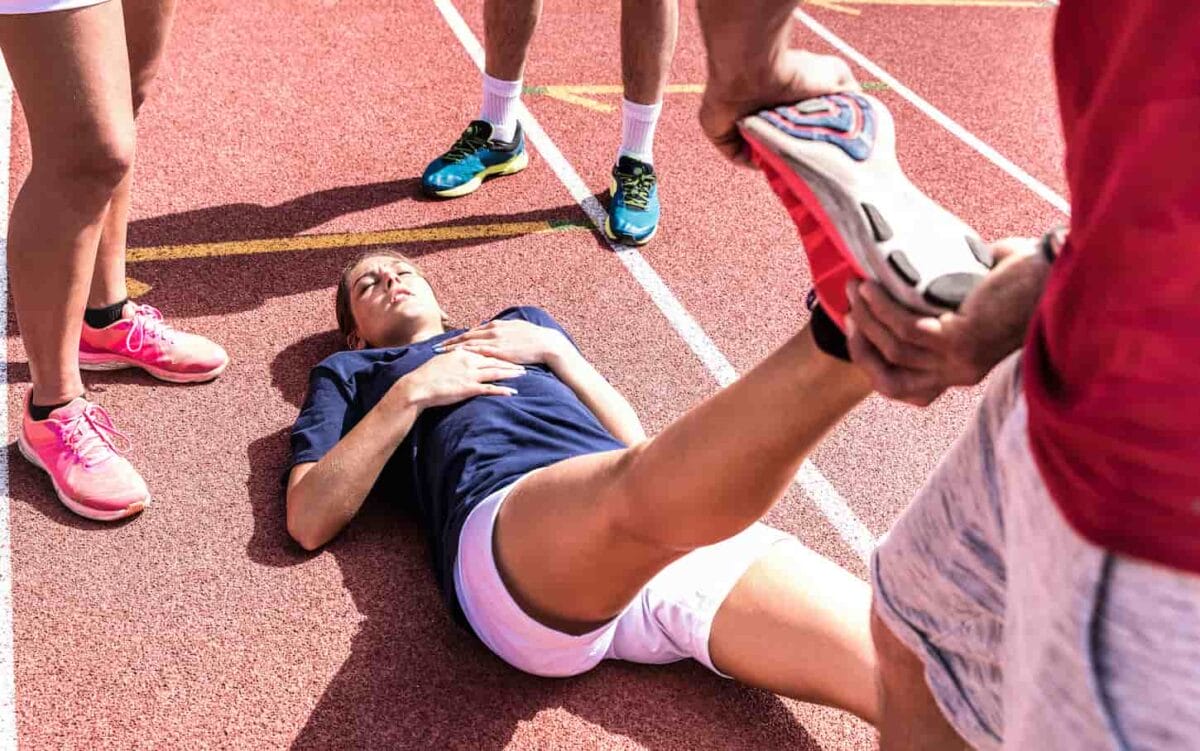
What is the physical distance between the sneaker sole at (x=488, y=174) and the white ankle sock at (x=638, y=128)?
50 centimetres

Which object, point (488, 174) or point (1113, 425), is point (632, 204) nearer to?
point (488, 174)

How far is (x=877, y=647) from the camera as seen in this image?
1.69 m

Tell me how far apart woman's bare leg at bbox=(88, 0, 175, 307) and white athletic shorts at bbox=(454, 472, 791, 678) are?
1.29m

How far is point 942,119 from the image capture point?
5738 millimetres

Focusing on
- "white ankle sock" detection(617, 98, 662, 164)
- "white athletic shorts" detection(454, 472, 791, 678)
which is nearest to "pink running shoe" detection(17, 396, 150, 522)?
"white athletic shorts" detection(454, 472, 791, 678)

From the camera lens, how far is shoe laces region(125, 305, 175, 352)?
3.26 m

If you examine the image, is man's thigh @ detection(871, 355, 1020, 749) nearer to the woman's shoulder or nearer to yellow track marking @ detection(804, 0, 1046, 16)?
the woman's shoulder

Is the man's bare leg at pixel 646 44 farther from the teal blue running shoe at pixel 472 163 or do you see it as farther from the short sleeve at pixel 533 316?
the short sleeve at pixel 533 316

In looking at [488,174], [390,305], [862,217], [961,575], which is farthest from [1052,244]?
[488,174]

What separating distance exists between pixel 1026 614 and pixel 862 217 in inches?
24.1

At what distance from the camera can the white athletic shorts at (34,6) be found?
7.41 ft

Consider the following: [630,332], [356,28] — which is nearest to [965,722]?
[630,332]

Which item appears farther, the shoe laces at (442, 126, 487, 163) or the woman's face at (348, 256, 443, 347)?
the shoe laces at (442, 126, 487, 163)

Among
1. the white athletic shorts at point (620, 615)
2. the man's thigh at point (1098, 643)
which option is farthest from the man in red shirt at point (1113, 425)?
the white athletic shorts at point (620, 615)
